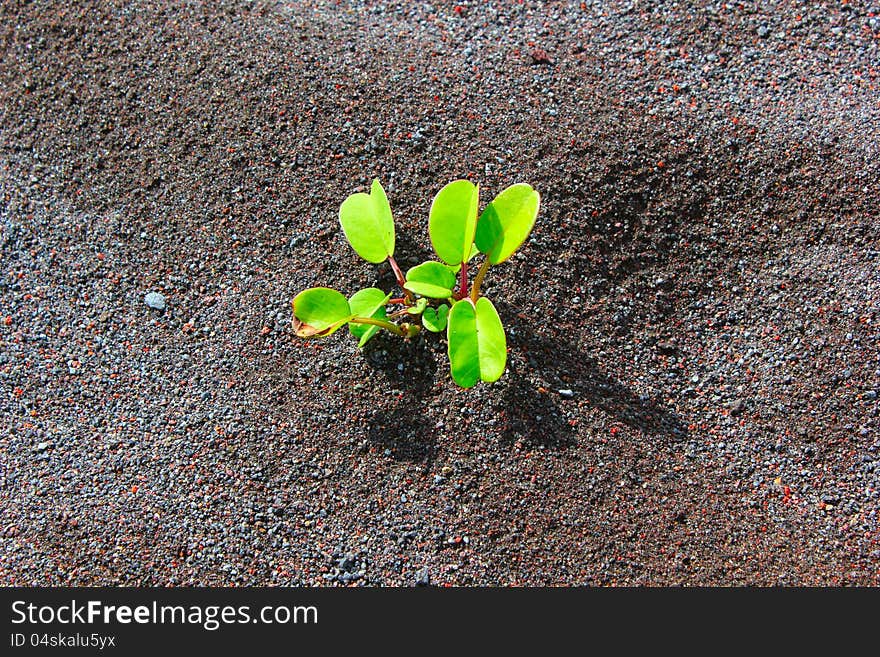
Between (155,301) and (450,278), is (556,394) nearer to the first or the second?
(450,278)

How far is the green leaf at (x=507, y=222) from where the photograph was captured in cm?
114

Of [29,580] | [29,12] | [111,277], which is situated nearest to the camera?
[29,580]

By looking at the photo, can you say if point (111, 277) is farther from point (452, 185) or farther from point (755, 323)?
point (755, 323)

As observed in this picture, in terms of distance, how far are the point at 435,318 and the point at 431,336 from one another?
0.26 ft

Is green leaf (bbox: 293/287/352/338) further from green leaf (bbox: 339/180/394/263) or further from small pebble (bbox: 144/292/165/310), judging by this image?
small pebble (bbox: 144/292/165/310)

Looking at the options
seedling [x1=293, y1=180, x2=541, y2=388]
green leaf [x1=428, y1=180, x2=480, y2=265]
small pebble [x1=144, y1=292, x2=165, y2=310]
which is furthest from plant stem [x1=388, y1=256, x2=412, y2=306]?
small pebble [x1=144, y1=292, x2=165, y2=310]

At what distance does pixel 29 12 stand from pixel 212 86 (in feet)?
1.79

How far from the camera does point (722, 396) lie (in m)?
1.35

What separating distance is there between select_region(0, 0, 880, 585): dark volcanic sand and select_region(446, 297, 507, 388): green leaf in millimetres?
250

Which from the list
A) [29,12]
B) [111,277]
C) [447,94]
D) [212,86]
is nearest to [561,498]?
[447,94]

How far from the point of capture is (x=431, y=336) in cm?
138

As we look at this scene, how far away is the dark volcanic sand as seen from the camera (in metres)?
1.27

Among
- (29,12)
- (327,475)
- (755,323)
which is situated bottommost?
(327,475)

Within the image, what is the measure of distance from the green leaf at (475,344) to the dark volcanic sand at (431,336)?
25 cm
